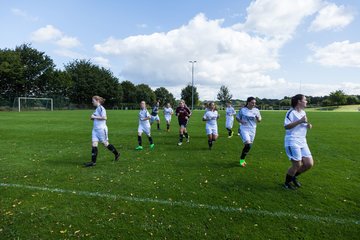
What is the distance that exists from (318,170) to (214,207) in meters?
4.28

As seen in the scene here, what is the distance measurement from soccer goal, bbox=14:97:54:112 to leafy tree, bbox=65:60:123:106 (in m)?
18.5

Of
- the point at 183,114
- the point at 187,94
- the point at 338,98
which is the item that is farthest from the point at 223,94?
the point at 183,114

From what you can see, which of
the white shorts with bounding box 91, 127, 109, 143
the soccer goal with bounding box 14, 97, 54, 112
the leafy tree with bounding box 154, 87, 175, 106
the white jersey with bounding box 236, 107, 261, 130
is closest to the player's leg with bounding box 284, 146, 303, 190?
the white jersey with bounding box 236, 107, 261, 130

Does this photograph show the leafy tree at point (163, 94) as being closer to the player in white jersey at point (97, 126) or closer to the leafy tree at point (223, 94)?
the leafy tree at point (223, 94)

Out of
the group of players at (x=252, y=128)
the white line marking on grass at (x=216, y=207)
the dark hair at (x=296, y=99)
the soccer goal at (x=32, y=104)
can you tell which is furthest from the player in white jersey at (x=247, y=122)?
the soccer goal at (x=32, y=104)

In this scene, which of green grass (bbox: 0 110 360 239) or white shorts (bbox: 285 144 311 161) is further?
white shorts (bbox: 285 144 311 161)

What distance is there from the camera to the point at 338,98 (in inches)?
4498

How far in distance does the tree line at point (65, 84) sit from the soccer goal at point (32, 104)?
1.85 metres

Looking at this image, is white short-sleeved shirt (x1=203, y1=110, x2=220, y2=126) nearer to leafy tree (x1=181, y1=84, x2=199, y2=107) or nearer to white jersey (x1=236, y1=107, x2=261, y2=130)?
white jersey (x1=236, y1=107, x2=261, y2=130)

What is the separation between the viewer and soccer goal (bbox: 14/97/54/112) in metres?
54.7

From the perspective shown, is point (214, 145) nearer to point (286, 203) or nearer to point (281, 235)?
point (286, 203)

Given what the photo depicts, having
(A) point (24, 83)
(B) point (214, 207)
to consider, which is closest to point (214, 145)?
(B) point (214, 207)

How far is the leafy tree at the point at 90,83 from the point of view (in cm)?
8081

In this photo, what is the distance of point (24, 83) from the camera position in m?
61.7
